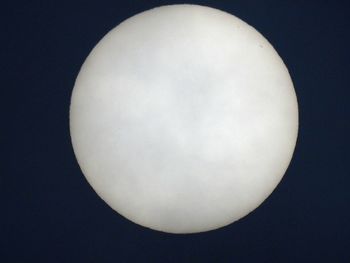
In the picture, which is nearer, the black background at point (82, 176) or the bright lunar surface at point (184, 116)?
the bright lunar surface at point (184, 116)

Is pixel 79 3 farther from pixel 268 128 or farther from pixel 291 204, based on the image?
pixel 291 204

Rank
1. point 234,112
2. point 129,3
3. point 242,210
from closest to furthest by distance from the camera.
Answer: point 234,112 < point 242,210 < point 129,3

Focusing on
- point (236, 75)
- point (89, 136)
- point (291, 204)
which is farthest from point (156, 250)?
point (236, 75)

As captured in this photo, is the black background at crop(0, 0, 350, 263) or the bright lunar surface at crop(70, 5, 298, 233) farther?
the black background at crop(0, 0, 350, 263)

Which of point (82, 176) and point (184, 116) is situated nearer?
point (184, 116)
